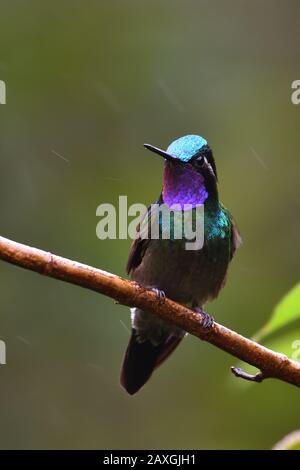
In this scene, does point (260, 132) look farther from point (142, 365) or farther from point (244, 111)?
point (142, 365)

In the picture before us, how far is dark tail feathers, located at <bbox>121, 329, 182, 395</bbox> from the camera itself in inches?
205

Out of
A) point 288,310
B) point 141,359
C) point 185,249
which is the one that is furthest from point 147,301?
point 141,359

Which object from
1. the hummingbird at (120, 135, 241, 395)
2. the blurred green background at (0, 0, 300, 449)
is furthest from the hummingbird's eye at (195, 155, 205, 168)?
the blurred green background at (0, 0, 300, 449)

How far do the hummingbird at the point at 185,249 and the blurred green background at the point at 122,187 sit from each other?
3193mm

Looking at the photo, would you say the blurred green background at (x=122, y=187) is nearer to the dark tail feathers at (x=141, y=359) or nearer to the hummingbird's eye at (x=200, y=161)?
the dark tail feathers at (x=141, y=359)

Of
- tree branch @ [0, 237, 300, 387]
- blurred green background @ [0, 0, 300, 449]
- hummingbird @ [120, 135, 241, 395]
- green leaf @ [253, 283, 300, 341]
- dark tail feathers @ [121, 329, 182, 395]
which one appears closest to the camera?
green leaf @ [253, 283, 300, 341]

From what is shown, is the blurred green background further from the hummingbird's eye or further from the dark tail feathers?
the hummingbird's eye

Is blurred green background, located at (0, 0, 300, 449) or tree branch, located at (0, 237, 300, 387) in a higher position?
blurred green background, located at (0, 0, 300, 449)

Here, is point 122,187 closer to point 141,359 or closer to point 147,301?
point 141,359

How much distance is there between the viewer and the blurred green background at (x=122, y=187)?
8.84 meters

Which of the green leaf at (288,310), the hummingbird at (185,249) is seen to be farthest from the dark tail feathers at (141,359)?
the green leaf at (288,310)

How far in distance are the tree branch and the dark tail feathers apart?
1.39 m

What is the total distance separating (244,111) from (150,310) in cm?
740

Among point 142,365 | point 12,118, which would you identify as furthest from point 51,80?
point 142,365
